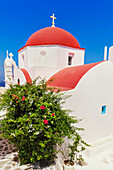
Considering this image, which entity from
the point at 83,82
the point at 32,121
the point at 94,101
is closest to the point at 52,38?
the point at 83,82

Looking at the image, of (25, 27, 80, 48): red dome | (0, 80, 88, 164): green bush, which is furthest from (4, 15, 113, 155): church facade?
(0, 80, 88, 164): green bush

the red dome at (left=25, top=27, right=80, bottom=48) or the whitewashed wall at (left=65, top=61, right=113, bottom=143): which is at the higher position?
Answer: the red dome at (left=25, top=27, right=80, bottom=48)

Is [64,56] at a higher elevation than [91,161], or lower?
higher

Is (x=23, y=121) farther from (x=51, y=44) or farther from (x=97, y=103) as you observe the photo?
(x=51, y=44)

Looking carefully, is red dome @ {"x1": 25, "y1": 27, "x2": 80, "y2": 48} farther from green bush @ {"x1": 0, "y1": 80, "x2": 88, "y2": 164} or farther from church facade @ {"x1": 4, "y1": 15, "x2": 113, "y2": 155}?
green bush @ {"x1": 0, "y1": 80, "x2": 88, "y2": 164}

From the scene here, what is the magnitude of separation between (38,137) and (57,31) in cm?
829

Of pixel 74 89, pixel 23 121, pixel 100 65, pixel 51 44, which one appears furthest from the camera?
pixel 51 44

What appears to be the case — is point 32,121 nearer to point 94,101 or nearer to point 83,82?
point 83,82

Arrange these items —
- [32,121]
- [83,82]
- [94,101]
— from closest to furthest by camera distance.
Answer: [32,121] → [83,82] → [94,101]

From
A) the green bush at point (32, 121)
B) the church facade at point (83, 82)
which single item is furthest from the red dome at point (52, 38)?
the green bush at point (32, 121)

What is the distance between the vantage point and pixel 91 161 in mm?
4941

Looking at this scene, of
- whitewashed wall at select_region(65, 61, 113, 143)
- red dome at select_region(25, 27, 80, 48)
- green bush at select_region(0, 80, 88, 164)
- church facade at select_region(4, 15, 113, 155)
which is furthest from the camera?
red dome at select_region(25, 27, 80, 48)

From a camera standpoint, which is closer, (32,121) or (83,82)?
(32,121)

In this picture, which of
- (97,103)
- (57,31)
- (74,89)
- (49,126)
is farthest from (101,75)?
(57,31)
